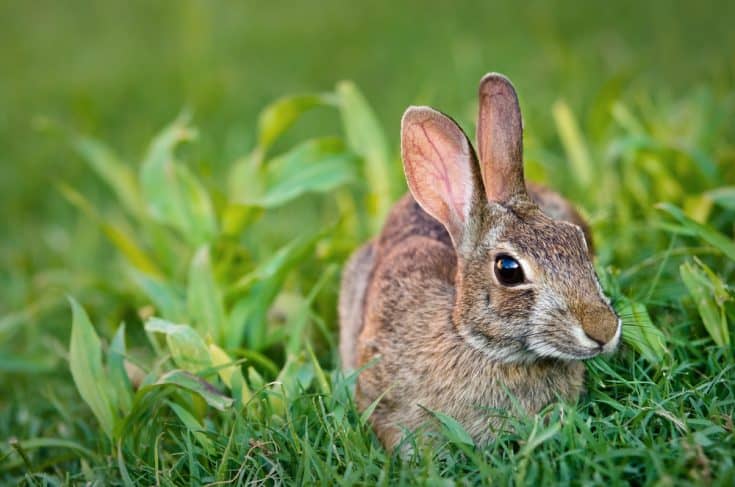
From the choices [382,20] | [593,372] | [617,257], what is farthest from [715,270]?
[382,20]

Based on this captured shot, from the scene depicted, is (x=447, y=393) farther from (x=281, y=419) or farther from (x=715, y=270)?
(x=715, y=270)

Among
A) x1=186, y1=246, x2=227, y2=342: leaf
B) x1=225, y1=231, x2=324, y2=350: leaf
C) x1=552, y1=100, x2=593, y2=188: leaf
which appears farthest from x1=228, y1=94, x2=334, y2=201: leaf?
x1=552, y1=100, x2=593, y2=188: leaf

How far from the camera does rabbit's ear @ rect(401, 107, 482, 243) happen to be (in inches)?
141

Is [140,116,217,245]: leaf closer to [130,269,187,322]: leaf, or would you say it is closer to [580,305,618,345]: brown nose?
[130,269,187,322]: leaf

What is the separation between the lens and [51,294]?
17.7ft

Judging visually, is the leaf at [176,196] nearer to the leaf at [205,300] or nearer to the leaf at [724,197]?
the leaf at [205,300]

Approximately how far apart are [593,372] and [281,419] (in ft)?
3.95

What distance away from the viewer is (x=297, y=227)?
608cm

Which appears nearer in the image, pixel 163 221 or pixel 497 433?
pixel 497 433

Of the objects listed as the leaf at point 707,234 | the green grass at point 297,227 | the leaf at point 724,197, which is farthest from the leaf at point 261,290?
the leaf at point 724,197

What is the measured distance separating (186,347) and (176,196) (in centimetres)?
118

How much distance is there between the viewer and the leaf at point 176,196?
488cm

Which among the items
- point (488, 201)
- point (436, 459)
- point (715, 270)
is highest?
point (488, 201)

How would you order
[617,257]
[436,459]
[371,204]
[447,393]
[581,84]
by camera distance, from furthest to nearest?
[581,84]
[371,204]
[617,257]
[447,393]
[436,459]
